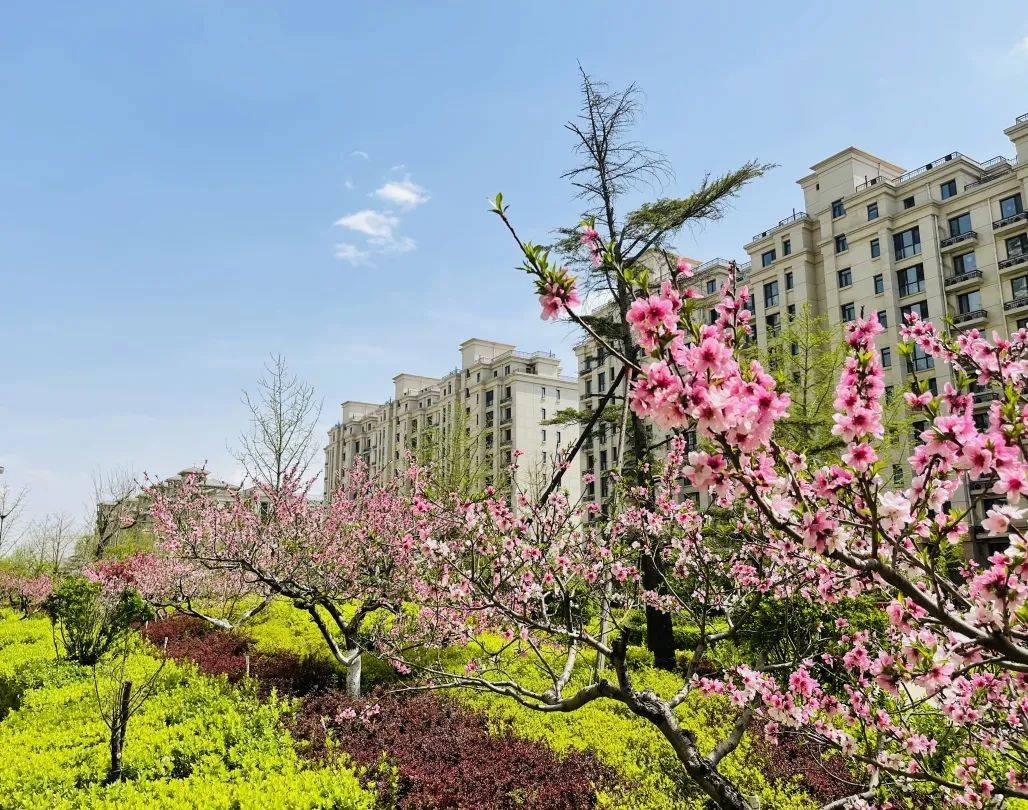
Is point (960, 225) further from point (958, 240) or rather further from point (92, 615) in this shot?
point (92, 615)

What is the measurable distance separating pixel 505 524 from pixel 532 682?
5.66 meters

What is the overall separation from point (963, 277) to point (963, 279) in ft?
0.35

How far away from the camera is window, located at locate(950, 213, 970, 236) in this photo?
33156 mm

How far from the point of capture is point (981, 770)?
4.33 meters

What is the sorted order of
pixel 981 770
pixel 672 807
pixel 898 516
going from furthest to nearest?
1. pixel 672 807
2. pixel 981 770
3. pixel 898 516

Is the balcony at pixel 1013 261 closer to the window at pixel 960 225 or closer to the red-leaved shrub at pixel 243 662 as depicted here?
the window at pixel 960 225

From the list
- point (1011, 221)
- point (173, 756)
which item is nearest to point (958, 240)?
point (1011, 221)

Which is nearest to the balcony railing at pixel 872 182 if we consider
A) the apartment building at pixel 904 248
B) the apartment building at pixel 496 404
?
the apartment building at pixel 904 248

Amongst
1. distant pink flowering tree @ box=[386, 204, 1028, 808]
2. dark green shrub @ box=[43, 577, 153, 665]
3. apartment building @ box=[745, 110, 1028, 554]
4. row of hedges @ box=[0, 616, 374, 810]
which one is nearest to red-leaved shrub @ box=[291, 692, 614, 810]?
row of hedges @ box=[0, 616, 374, 810]

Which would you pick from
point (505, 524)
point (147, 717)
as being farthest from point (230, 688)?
point (505, 524)

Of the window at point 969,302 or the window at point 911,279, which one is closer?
the window at point 969,302

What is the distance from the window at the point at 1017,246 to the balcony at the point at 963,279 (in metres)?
1.60

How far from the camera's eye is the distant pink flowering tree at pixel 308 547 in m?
9.50

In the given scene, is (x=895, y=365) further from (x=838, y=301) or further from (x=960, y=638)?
(x=960, y=638)
